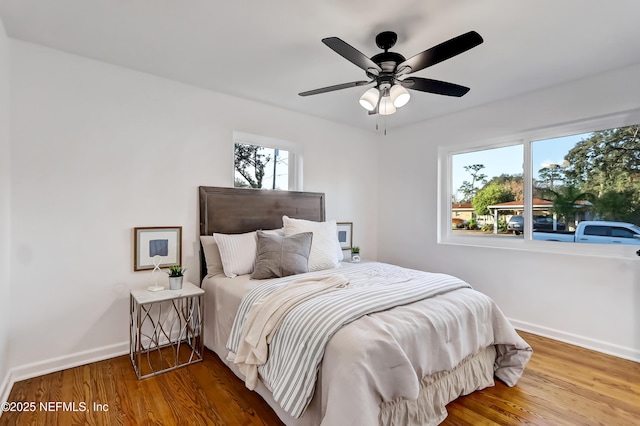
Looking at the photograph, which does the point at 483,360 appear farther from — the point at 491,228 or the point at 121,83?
the point at 121,83

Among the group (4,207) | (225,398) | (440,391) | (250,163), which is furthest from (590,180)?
(4,207)

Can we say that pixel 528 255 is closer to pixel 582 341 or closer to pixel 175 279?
pixel 582 341

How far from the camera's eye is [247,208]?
3234 millimetres

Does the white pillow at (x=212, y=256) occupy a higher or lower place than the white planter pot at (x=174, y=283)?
higher

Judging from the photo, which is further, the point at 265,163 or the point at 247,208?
the point at 265,163

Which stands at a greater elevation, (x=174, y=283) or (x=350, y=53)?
(x=350, y=53)

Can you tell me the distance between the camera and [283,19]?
1939mm

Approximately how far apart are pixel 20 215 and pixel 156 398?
1602 millimetres

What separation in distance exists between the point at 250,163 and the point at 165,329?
Result: 1.86m

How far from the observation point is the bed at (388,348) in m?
1.39

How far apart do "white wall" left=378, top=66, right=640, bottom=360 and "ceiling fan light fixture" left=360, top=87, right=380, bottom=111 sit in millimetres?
1848

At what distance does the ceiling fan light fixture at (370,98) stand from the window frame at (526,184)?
191cm

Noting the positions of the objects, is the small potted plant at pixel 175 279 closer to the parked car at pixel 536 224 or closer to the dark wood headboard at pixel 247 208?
the dark wood headboard at pixel 247 208

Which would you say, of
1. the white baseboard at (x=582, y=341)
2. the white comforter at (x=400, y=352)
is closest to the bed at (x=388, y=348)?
the white comforter at (x=400, y=352)
